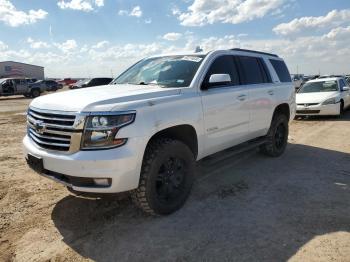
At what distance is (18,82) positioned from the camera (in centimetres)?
3291

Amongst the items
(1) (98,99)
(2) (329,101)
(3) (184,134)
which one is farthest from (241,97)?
(2) (329,101)

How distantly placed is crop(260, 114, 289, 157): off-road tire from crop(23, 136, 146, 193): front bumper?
372 cm

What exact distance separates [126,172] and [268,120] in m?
3.71

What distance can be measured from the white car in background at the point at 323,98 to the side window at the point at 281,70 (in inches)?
233

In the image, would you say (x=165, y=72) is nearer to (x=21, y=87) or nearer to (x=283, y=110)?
(x=283, y=110)

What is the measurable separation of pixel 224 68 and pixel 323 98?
9.15m

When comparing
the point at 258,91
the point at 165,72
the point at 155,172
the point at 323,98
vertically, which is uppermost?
the point at 165,72

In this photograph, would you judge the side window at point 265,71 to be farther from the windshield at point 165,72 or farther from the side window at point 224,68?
the windshield at point 165,72

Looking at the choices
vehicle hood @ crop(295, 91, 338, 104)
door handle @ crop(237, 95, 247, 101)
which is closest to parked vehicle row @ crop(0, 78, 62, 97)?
vehicle hood @ crop(295, 91, 338, 104)

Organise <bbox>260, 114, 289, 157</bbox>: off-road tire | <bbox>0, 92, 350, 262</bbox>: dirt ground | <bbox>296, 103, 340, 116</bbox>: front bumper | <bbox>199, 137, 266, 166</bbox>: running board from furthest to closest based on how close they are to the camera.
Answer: <bbox>296, 103, 340, 116</bbox>: front bumper < <bbox>260, 114, 289, 157</bbox>: off-road tire < <bbox>199, 137, 266, 166</bbox>: running board < <bbox>0, 92, 350, 262</bbox>: dirt ground

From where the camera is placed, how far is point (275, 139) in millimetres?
7207

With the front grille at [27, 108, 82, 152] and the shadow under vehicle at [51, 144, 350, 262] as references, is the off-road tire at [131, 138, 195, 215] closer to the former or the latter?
the shadow under vehicle at [51, 144, 350, 262]

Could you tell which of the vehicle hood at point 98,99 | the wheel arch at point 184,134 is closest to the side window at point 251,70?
the wheel arch at point 184,134

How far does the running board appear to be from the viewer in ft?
17.2
